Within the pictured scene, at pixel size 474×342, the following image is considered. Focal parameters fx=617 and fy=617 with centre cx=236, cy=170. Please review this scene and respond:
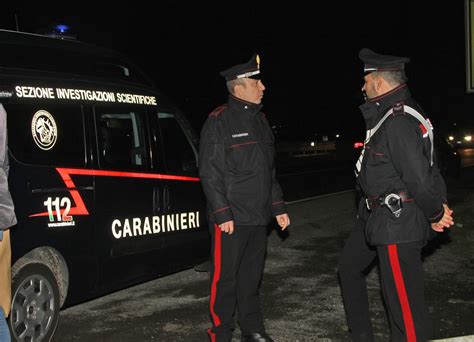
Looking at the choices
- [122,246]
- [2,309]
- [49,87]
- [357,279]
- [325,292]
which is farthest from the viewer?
[325,292]

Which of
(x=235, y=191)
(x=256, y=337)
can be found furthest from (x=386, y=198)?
(x=256, y=337)

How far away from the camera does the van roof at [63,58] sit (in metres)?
4.46

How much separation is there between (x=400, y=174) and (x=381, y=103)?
475 mm

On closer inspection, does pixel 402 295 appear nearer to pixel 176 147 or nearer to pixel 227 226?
pixel 227 226

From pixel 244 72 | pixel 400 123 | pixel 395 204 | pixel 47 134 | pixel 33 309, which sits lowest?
pixel 33 309

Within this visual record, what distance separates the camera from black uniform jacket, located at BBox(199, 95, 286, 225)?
420 cm

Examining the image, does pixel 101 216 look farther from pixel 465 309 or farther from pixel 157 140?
pixel 465 309

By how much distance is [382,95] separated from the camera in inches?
147

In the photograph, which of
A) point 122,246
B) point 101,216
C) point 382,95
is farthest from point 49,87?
point 382,95

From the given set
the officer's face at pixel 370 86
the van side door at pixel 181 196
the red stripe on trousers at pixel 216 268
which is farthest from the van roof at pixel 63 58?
the officer's face at pixel 370 86

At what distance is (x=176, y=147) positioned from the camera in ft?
18.8

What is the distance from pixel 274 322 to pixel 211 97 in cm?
4082

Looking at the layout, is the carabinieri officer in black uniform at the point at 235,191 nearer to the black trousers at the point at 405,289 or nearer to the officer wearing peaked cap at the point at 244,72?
the officer wearing peaked cap at the point at 244,72

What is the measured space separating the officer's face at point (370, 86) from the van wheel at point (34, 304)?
2.55 meters
